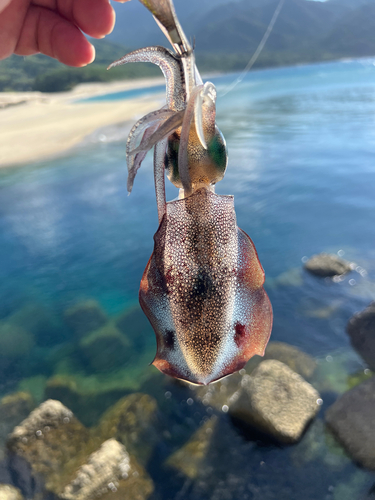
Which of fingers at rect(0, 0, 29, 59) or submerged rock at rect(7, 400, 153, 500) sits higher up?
fingers at rect(0, 0, 29, 59)

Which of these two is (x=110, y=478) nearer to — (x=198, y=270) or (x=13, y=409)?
(x=13, y=409)

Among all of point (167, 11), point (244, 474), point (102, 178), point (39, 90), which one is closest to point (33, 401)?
point (244, 474)

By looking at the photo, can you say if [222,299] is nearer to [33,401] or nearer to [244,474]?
[244,474]

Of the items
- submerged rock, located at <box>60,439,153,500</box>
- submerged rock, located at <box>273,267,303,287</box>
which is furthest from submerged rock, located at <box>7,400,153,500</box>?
submerged rock, located at <box>273,267,303,287</box>

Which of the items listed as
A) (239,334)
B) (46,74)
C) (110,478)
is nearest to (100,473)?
(110,478)

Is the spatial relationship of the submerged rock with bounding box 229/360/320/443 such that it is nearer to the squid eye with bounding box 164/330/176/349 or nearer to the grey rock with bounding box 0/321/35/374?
the squid eye with bounding box 164/330/176/349

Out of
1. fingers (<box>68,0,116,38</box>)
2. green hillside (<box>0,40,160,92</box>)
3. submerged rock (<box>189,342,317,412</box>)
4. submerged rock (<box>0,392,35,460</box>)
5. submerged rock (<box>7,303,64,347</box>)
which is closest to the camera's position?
fingers (<box>68,0,116,38</box>)
